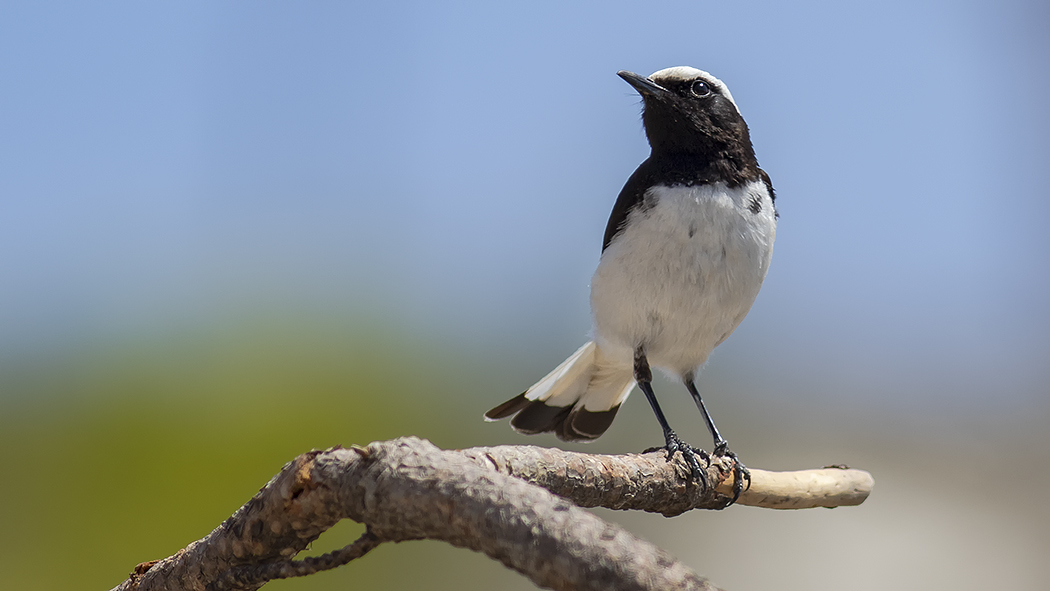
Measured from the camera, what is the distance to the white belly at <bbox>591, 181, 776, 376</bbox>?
4414mm

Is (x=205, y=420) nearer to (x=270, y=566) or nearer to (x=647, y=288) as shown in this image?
(x=647, y=288)

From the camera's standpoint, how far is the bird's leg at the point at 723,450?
4.13m

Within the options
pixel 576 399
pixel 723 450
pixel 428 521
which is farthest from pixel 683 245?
pixel 428 521

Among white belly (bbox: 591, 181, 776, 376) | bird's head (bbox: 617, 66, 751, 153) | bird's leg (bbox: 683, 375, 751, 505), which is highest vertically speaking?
bird's head (bbox: 617, 66, 751, 153)

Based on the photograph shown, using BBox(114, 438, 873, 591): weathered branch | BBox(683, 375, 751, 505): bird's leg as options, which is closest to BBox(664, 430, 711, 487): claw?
BBox(683, 375, 751, 505): bird's leg

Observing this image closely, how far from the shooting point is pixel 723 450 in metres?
4.60

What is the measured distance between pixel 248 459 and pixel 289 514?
7.40 meters

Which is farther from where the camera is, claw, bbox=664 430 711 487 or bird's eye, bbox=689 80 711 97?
bird's eye, bbox=689 80 711 97

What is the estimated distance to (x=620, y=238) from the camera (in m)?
4.72

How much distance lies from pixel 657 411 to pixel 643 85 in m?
1.98

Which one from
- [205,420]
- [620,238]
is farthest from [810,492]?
[205,420]

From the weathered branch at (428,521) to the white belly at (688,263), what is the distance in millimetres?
1914

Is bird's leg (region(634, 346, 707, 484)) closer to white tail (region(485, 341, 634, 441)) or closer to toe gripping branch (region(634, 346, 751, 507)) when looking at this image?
toe gripping branch (region(634, 346, 751, 507))

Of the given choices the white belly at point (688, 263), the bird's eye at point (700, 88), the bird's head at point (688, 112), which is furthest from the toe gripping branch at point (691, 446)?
the bird's eye at point (700, 88)
